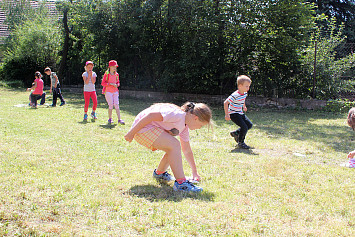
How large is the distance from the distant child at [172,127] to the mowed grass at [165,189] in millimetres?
385

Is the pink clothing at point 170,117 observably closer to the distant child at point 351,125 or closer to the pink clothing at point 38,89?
the distant child at point 351,125

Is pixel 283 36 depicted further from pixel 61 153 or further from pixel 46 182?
pixel 46 182

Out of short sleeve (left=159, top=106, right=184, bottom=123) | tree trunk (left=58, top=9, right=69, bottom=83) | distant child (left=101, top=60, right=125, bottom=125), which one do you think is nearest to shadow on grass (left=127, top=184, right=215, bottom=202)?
short sleeve (left=159, top=106, right=184, bottom=123)

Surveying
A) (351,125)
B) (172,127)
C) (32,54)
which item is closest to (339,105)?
(351,125)

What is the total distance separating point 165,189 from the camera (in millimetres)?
4098

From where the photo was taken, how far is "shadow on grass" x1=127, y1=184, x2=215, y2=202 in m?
3.81

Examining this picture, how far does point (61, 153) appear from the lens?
5.60 m

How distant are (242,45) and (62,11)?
42.6 feet

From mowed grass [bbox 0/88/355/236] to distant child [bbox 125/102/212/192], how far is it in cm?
39

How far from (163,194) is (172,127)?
834 millimetres

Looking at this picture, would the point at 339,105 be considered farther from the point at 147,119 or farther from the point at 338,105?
the point at 147,119

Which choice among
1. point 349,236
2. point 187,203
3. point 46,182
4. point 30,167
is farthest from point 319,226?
point 30,167

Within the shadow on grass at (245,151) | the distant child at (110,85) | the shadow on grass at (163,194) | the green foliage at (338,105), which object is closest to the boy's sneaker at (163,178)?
the shadow on grass at (163,194)

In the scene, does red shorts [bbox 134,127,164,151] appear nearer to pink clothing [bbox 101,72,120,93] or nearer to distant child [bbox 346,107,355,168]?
distant child [bbox 346,107,355,168]
